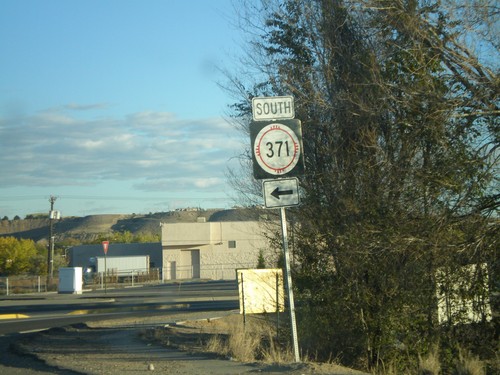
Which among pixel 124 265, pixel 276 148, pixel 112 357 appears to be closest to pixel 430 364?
pixel 276 148

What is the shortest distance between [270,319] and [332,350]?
1.93m

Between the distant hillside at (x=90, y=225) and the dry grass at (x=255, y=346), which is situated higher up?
the distant hillside at (x=90, y=225)

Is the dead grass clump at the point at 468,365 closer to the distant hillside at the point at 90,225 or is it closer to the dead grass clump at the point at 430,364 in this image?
the dead grass clump at the point at 430,364

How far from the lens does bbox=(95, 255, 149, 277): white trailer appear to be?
63.0 meters

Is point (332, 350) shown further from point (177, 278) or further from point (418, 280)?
point (177, 278)

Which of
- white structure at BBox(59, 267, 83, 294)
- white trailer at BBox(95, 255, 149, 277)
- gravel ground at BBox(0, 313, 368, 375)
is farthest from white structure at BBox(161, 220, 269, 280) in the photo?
gravel ground at BBox(0, 313, 368, 375)

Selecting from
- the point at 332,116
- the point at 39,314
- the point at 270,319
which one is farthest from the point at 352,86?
the point at 39,314

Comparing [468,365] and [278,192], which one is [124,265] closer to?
[468,365]

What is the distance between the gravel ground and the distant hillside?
114m

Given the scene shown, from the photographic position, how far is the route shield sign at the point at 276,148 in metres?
9.72

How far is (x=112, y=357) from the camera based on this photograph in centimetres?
1247

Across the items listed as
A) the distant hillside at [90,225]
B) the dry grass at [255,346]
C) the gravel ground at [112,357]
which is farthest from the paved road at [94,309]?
the distant hillside at [90,225]

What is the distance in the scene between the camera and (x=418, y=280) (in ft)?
35.5

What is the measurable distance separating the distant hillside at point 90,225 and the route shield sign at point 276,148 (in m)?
122
